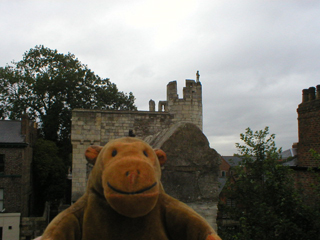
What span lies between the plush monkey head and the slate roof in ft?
74.3

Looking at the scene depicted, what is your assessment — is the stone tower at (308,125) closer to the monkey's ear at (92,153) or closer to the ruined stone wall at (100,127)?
the ruined stone wall at (100,127)

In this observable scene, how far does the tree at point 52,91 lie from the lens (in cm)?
2745

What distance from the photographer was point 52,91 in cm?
2788

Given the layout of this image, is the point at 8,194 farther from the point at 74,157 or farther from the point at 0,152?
the point at 74,157

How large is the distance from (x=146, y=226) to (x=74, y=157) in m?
11.8

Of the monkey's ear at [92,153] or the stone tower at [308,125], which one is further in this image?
the stone tower at [308,125]

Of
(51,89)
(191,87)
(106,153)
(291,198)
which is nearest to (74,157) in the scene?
(191,87)

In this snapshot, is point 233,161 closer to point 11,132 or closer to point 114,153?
point 114,153

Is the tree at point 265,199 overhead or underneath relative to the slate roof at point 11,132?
underneath

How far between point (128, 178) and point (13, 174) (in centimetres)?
2293

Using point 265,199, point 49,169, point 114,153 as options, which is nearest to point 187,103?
point 265,199

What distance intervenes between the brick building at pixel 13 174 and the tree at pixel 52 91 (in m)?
4.28

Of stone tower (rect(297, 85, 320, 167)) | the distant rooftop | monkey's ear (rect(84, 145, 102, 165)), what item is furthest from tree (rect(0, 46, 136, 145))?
monkey's ear (rect(84, 145, 102, 165))

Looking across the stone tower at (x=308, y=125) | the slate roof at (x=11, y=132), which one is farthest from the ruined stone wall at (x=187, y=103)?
the slate roof at (x=11, y=132)
